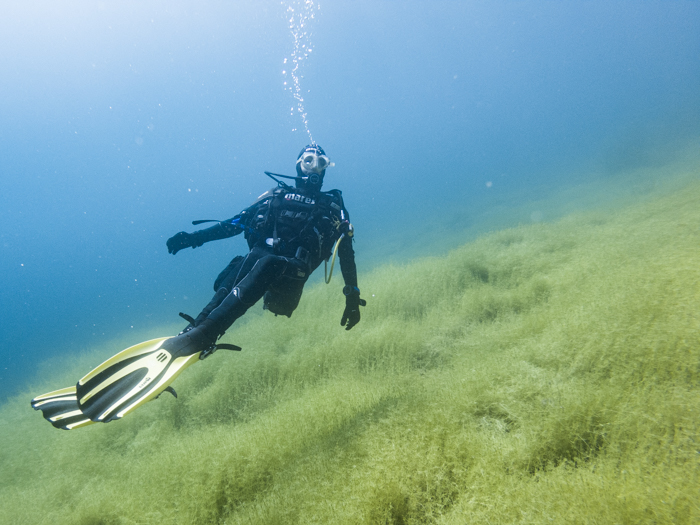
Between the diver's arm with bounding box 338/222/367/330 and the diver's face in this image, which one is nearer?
the diver's arm with bounding box 338/222/367/330

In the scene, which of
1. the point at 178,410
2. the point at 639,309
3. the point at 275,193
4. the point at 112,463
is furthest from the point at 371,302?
the point at 112,463

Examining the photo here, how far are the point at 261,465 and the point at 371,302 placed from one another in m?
4.86

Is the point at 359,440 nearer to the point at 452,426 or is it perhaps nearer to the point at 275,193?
the point at 452,426

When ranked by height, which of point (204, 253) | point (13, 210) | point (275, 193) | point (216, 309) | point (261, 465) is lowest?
point (261, 465)

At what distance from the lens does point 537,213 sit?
1565cm

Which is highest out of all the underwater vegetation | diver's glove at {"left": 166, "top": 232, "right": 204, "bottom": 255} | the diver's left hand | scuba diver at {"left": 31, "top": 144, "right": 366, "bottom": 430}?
diver's glove at {"left": 166, "top": 232, "right": 204, "bottom": 255}

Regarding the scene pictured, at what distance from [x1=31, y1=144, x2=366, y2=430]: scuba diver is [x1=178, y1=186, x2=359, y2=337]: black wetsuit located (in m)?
0.01

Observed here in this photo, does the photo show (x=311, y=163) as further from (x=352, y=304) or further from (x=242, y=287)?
(x=242, y=287)

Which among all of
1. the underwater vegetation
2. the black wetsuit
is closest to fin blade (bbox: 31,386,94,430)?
the underwater vegetation

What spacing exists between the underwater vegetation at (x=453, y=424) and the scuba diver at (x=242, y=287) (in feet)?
3.50

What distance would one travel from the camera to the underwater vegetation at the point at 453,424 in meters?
1.81

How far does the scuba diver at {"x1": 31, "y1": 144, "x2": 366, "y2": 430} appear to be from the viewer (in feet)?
8.56

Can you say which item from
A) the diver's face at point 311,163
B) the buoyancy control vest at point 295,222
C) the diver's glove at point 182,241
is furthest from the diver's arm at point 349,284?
the diver's glove at point 182,241

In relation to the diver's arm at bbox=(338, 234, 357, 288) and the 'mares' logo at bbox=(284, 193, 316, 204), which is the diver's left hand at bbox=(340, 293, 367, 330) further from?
Answer: the 'mares' logo at bbox=(284, 193, 316, 204)
